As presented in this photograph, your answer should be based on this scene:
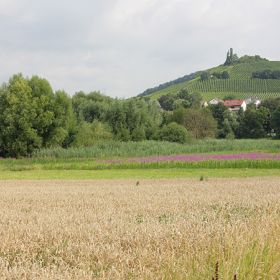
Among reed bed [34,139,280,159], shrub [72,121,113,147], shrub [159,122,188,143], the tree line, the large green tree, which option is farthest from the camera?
shrub [159,122,188,143]

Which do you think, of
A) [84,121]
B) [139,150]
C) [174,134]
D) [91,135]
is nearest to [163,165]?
[139,150]

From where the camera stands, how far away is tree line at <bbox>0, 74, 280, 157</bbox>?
6462 cm

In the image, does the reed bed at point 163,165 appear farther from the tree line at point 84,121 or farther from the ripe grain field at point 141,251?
the ripe grain field at point 141,251

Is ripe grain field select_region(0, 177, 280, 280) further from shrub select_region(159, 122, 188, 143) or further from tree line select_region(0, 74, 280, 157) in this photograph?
shrub select_region(159, 122, 188, 143)

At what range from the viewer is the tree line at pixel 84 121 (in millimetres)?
64625

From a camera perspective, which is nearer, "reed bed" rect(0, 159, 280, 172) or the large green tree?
"reed bed" rect(0, 159, 280, 172)

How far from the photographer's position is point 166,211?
1201cm

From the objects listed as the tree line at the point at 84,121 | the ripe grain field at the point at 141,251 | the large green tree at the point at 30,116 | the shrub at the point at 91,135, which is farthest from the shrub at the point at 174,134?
the ripe grain field at the point at 141,251

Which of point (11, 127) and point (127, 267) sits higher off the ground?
point (11, 127)

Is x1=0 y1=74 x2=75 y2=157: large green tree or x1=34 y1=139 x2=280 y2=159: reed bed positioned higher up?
x1=0 y1=74 x2=75 y2=157: large green tree

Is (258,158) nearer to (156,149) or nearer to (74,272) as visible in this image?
(156,149)

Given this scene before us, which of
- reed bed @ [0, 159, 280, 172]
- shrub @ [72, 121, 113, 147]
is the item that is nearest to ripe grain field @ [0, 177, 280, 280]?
reed bed @ [0, 159, 280, 172]

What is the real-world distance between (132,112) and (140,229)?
254ft

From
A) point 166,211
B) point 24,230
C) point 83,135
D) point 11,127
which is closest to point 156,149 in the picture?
point 83,135
